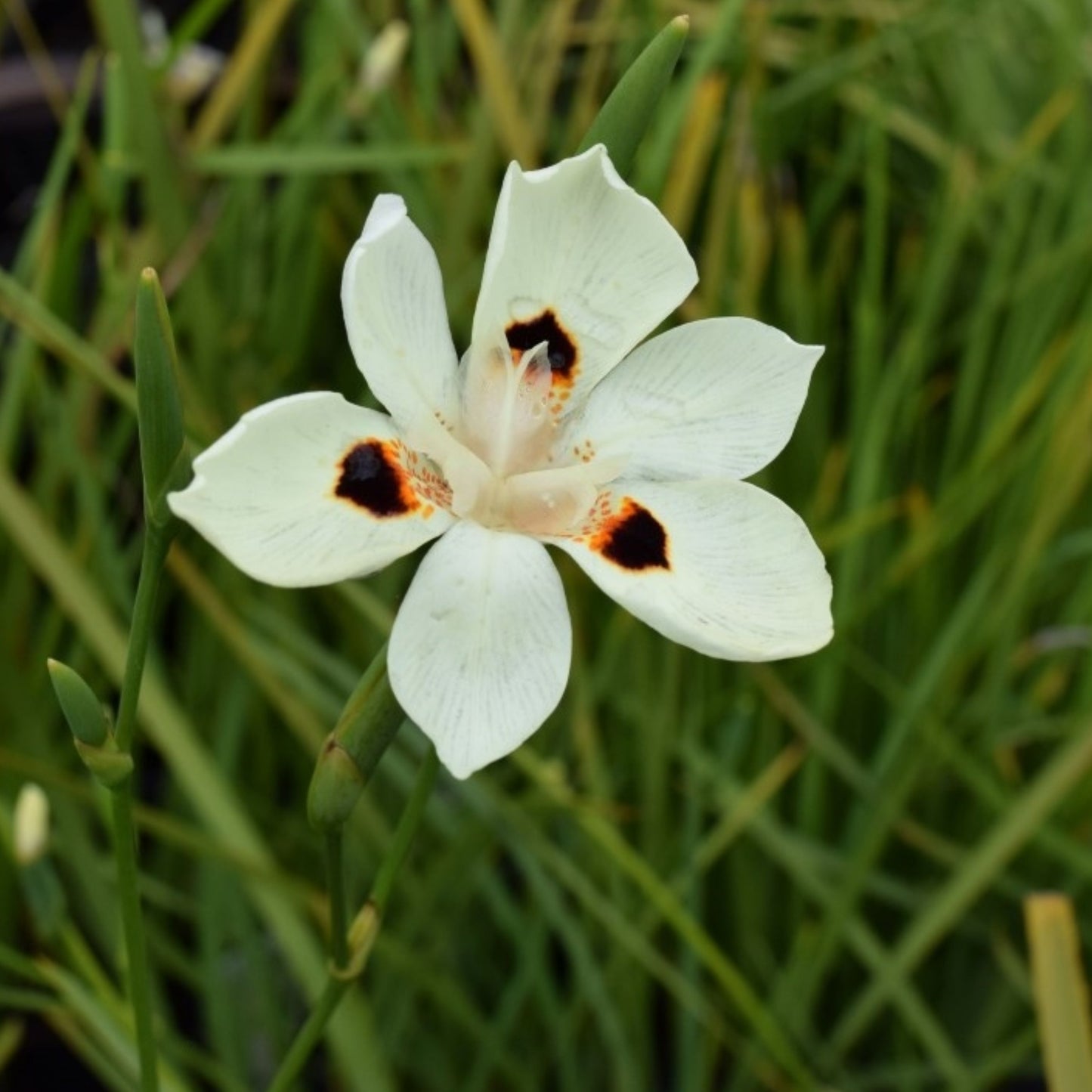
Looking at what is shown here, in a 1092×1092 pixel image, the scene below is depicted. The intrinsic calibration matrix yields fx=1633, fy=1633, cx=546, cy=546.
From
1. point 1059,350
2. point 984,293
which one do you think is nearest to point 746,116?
point 984,293

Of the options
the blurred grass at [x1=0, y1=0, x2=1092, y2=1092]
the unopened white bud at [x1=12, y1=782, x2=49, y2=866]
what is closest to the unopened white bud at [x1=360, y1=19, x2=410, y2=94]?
the blurred grass at [x1=0, y1=0, x2=1092, y2=1092]

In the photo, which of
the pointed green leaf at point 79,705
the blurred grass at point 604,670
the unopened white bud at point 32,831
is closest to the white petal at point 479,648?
the pointed green leaf at point 79,705

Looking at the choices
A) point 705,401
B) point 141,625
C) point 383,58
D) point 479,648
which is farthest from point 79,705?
point 383,58

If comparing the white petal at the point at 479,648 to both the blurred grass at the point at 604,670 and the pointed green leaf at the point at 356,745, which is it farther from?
the blurred grass at the point at 604,670

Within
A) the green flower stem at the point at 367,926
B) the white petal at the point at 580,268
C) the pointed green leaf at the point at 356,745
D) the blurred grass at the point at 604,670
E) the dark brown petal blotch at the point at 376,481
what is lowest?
the blurred grass at the point at 604,670

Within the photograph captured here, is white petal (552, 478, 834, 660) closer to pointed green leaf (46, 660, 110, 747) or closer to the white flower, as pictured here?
the white flower

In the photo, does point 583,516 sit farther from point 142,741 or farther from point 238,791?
point 142,741
